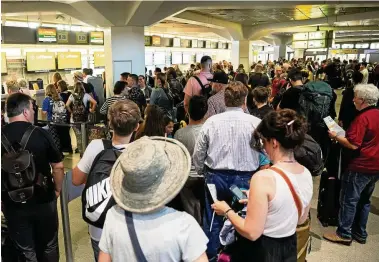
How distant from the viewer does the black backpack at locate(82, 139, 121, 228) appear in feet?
6.36

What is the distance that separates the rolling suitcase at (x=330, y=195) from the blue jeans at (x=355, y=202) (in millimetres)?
272

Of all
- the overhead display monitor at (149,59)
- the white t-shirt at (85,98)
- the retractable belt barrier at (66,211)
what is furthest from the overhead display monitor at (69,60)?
the retractable belt barrier at (66,211)

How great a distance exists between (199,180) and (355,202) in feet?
5.48

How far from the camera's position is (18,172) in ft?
7.59

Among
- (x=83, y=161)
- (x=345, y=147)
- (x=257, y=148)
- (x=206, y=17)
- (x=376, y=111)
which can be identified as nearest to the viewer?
(x=83, y=161)

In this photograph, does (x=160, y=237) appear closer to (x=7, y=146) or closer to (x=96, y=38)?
(x=7, y=146)

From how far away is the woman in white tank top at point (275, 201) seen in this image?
171 centimetres

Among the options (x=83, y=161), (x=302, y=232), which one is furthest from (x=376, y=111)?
(x=83, y=161)

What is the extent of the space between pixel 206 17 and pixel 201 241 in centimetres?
1407

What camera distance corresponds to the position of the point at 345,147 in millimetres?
3488

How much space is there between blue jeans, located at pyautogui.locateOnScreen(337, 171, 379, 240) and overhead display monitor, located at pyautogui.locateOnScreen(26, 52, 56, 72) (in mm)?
12361

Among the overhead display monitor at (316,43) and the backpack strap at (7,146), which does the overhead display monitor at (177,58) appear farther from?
the backpack strap at (7,146)

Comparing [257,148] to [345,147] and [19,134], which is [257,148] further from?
[19,134]

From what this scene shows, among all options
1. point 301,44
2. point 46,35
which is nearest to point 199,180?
point 46,35
